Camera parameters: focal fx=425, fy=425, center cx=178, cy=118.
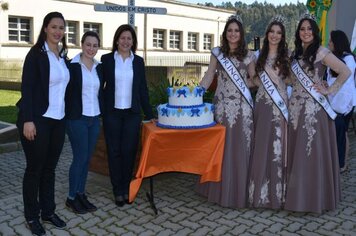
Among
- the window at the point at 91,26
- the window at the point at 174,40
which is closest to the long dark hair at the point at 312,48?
the window at the point at 91,26

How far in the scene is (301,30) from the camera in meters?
4.04

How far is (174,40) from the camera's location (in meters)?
35.5

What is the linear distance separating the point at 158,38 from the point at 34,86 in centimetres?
3116

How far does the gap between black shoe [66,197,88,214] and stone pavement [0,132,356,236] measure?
0.05m

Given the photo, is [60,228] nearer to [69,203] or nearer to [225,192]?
[69,203]

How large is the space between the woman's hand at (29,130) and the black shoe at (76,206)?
1.10m

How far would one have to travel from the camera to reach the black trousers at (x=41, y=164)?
338 cm

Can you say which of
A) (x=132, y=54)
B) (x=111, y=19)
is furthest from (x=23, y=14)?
(x=132, y=54)

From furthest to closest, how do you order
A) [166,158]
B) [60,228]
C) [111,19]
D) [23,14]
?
[111,19], [23,14], [166,158], [60,228]

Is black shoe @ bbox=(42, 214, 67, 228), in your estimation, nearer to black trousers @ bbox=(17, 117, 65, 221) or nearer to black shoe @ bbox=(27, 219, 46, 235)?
black trousers @ bbox=(17, 117, 65, 221)

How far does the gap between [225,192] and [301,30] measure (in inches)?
68.1

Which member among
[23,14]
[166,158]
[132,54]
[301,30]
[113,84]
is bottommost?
[166,158]

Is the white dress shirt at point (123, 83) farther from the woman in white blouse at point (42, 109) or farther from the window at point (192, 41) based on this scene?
the window at point (192, 41)

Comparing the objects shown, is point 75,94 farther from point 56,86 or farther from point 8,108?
point 8,108
